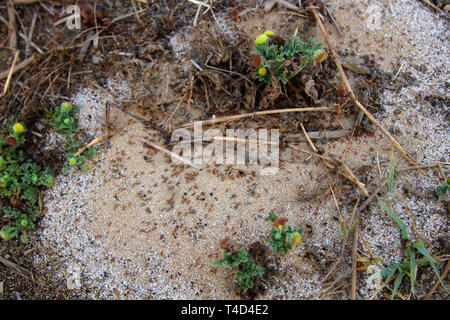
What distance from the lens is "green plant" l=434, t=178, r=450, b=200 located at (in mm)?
2289

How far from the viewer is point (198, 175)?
99.0 inches

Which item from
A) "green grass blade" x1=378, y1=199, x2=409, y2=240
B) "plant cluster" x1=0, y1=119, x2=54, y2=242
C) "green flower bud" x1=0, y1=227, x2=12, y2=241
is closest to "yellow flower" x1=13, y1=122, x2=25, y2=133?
"plant cluster" x1=0, y1=119, x2=54, y2=242

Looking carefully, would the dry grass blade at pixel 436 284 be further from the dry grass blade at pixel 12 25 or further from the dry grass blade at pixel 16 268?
the dry grass blade at pixel 12 25

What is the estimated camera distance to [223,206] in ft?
8.00

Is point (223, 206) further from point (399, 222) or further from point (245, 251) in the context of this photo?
point (399, 222)

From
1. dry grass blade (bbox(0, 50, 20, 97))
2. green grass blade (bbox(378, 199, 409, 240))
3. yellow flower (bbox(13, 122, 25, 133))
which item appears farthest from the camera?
dry grass blade (bbox(0, 50, 20, 97))

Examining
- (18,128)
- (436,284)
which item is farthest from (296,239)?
(18,128)

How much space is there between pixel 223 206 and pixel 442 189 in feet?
4.96

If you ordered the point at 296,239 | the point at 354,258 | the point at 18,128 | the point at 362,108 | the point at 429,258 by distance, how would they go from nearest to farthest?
the point at 296,239
the point at 429,258
the point at 354,258
the point at 362,108
the point at 18,128

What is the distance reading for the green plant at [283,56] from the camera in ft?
7.55

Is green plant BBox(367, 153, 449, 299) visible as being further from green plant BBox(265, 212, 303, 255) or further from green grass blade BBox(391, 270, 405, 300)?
green plant BBox(265, 212, 303, 255)

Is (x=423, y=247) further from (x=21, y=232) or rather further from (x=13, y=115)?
(x=13, y=115)

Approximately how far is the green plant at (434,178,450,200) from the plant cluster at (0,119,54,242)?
2.84 meters
